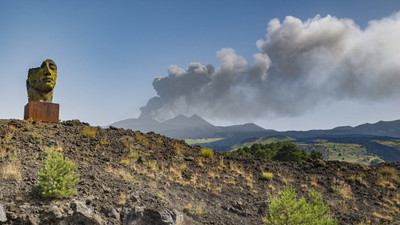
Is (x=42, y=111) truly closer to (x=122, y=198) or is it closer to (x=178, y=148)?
(x=178, y=148)

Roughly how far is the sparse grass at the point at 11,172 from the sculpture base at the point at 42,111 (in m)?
7.36

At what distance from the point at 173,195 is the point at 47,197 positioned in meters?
4.47

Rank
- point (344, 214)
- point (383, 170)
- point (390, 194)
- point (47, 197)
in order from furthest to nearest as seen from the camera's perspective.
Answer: point (383, 170) < point (390, 194) < point (344, 214) < point (47, 197)

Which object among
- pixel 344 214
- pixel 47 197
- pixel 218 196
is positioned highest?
pixel 47 197

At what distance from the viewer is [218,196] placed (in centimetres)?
1140

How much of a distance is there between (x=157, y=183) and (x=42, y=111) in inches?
407

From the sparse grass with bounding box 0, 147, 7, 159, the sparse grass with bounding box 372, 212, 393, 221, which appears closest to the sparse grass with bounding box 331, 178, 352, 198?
the sparse grass with bounding box 372, 212, 393, 221

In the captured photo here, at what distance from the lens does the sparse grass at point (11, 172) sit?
28.2 ft

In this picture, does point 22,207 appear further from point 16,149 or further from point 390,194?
point 390,194

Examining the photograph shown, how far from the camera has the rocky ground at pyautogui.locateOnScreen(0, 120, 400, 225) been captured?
7.95 metres

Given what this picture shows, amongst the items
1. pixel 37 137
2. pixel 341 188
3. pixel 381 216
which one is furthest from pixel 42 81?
pixel 381 216

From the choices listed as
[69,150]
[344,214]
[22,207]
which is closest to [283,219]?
[344,214]

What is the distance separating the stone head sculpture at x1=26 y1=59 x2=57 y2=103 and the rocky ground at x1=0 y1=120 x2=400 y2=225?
2.47 m

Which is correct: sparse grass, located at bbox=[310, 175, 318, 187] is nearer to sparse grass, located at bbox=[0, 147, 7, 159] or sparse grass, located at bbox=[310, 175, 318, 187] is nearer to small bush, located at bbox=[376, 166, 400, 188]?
small bush, located at bbox=[376, 166, 400, 188]
